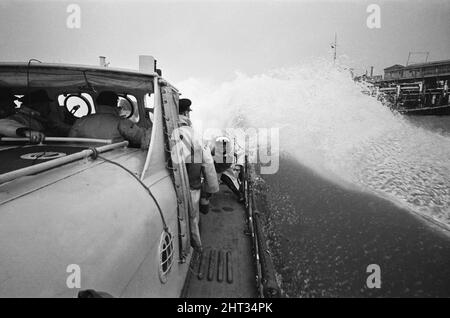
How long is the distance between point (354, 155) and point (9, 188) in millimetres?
15863

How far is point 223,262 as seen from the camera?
332 cm

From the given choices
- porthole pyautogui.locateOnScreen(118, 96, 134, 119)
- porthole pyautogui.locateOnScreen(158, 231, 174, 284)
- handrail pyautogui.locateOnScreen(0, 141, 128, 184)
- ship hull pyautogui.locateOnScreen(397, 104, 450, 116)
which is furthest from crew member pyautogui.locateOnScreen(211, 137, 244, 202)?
ship hull pyautogui.locateOnScreen(397, 104, 450, 116)

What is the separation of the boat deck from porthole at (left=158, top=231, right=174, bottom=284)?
0.69 m

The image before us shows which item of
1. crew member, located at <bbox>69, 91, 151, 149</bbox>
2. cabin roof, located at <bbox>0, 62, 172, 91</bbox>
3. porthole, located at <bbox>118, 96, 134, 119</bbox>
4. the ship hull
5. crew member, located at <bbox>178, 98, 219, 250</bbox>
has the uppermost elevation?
the ship hull

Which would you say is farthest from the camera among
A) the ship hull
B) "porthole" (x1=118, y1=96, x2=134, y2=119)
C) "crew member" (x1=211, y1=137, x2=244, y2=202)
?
the ship hull

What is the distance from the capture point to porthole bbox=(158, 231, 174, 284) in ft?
6.38

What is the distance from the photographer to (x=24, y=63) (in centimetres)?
266

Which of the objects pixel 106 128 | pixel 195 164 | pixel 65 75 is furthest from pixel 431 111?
pixel 65 75

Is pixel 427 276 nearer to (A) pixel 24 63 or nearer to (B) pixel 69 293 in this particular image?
(B) pixel 69 293

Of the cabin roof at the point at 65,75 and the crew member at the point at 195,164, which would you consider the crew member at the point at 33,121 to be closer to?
the cabin roof at the point at 65,75

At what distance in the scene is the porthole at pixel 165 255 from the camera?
194 cm

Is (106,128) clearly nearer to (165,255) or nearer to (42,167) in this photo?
(42,167)

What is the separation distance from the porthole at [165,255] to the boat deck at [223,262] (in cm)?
69

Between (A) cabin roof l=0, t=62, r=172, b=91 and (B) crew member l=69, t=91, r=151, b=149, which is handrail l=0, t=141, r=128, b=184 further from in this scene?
(A) cabin roof l=0, t=62, r=172, b=91
